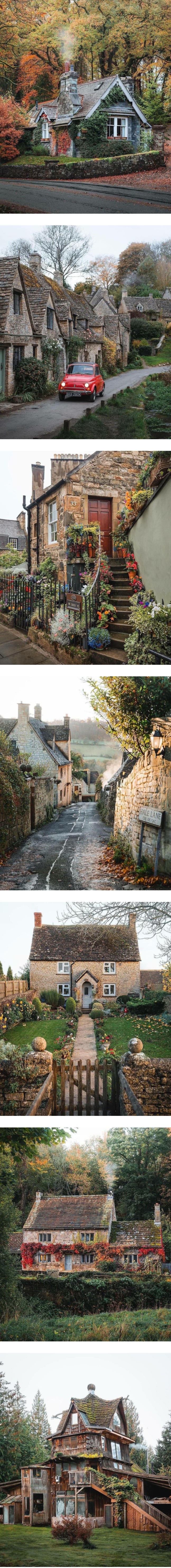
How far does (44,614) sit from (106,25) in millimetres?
4376

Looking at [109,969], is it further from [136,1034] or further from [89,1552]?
[89,1552]

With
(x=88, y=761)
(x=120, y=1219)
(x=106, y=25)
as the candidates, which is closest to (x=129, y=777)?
(x=88, y=761)

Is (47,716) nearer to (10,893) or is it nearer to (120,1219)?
(10,893)

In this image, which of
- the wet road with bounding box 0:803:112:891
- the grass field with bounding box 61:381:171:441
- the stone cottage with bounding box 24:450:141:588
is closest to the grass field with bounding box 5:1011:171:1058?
the wet road with bounding box 0:803:112:891

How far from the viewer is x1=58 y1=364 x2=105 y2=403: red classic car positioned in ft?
27.7

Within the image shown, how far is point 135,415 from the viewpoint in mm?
8430

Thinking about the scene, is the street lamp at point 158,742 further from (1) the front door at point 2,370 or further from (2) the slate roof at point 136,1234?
(2) the slate roof at point 136,1234

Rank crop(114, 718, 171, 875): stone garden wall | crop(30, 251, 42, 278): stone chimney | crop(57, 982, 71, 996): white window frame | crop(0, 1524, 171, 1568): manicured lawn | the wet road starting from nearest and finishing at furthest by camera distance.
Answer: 1. crop(0, 1524, 171, 1568): manicured lawn
2. crop(114, 718, 171, 875): stone garden wall
3. the wet road
4. crop(57, 982, 71, 996): white window frame
5. crop(30, 251, 42, 278): stone chimney

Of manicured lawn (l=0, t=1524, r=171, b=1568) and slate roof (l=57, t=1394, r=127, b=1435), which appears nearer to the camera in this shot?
manicured lawn (l=0, t=1524, r=171, b=1568)

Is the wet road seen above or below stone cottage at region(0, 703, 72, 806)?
below

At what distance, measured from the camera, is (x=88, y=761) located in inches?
329

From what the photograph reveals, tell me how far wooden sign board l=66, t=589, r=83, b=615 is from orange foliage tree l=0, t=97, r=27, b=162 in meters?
3.48

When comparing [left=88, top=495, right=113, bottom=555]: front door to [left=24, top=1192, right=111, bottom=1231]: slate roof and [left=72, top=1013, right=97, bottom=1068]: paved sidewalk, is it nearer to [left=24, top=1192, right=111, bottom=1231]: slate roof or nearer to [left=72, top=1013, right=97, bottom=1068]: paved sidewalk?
[left=72, top=1013, right=97, bottom=1068]: paved sidewalk

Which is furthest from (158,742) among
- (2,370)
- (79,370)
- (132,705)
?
(2,370)
